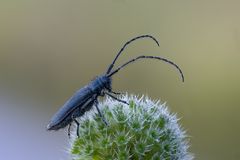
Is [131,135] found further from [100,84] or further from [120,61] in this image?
[120,61]

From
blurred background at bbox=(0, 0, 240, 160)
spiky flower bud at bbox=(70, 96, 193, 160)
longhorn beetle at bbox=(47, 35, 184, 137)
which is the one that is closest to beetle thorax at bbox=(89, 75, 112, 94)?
longhorn beetle at bbox=(47, 35, 184, 137)

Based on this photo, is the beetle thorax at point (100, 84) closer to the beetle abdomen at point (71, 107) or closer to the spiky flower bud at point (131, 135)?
the beetle abdomen at point (71, 107)

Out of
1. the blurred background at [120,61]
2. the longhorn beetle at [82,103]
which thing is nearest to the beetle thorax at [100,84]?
the longhorn beetle at [82,103]

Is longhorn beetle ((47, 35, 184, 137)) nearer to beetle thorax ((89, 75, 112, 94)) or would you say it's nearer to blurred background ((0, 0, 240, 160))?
beetle thorax ((89, 75, 112, 94))

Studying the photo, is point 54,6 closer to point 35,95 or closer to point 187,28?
point 35,95

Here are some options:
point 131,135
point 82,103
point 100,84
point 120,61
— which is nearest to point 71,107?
point 82,103

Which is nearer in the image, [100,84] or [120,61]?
[100,84]
